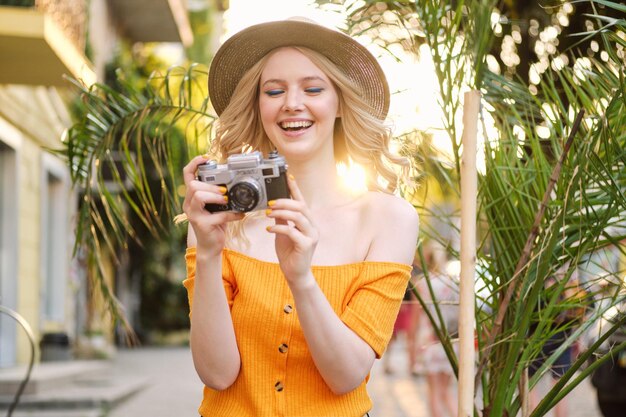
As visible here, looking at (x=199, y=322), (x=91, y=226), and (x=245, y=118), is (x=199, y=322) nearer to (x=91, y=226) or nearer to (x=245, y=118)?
(x=245, y=118)

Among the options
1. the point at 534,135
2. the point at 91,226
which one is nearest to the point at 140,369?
the point at 91,226

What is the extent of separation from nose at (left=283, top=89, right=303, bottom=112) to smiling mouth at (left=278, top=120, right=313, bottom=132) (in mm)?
36

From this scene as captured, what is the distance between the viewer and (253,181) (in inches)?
83.2

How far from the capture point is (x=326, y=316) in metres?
2.15

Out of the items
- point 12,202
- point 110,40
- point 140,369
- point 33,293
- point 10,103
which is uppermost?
point 110,40

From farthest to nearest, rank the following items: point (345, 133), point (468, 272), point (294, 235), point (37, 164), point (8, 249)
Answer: point (37, 164) → point (8, 249) → point (468, 272) → point (345, 133) → point (294, 235)

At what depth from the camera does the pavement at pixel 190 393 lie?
9.66 m

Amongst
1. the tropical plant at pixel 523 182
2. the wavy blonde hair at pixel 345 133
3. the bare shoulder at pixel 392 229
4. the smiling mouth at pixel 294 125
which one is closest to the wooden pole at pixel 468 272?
the wavy blonde hair at pixel 345 133

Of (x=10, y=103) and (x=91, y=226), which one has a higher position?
(x=10, y=103)

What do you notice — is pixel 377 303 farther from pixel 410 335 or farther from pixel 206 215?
pixel 410 335

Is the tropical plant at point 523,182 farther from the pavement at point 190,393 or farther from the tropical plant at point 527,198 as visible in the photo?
the pavement at point 190,393

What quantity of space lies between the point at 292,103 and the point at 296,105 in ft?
0.04

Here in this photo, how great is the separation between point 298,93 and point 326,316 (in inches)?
22.6

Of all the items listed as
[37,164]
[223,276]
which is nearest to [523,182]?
[223,276]
